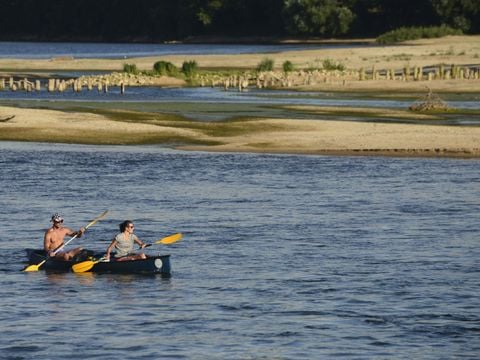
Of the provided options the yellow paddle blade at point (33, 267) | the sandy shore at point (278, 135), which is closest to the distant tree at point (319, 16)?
the sandy shore at point (278, 135)

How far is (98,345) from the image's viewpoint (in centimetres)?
2523

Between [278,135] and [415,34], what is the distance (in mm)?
94275

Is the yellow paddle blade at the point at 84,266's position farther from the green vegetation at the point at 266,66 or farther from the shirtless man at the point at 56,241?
the green vegetation at the point at 266,66

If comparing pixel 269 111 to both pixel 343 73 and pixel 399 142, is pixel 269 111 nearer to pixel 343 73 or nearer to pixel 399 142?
pixel 399 142

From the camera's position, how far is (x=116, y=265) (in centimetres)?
3153

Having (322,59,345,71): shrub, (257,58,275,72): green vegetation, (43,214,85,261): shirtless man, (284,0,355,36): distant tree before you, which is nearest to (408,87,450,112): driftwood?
(322,59,345,71): shrub

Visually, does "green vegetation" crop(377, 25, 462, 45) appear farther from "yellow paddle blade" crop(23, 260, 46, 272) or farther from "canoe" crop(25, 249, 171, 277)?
"yellow paddle blade" crop(23, 260, 46, 272)

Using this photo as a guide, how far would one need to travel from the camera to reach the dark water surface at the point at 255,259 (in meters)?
25.7

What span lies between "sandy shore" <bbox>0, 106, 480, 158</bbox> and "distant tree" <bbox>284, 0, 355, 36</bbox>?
98.4m

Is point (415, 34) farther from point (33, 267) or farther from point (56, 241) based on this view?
point (33, 267)

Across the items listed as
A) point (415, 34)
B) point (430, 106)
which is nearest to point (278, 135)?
point (430, 106)

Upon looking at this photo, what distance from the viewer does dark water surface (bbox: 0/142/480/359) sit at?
2572cm

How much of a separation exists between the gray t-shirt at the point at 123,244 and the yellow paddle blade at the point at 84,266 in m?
0.63

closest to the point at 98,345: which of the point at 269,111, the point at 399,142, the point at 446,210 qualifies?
the point at 446,210
